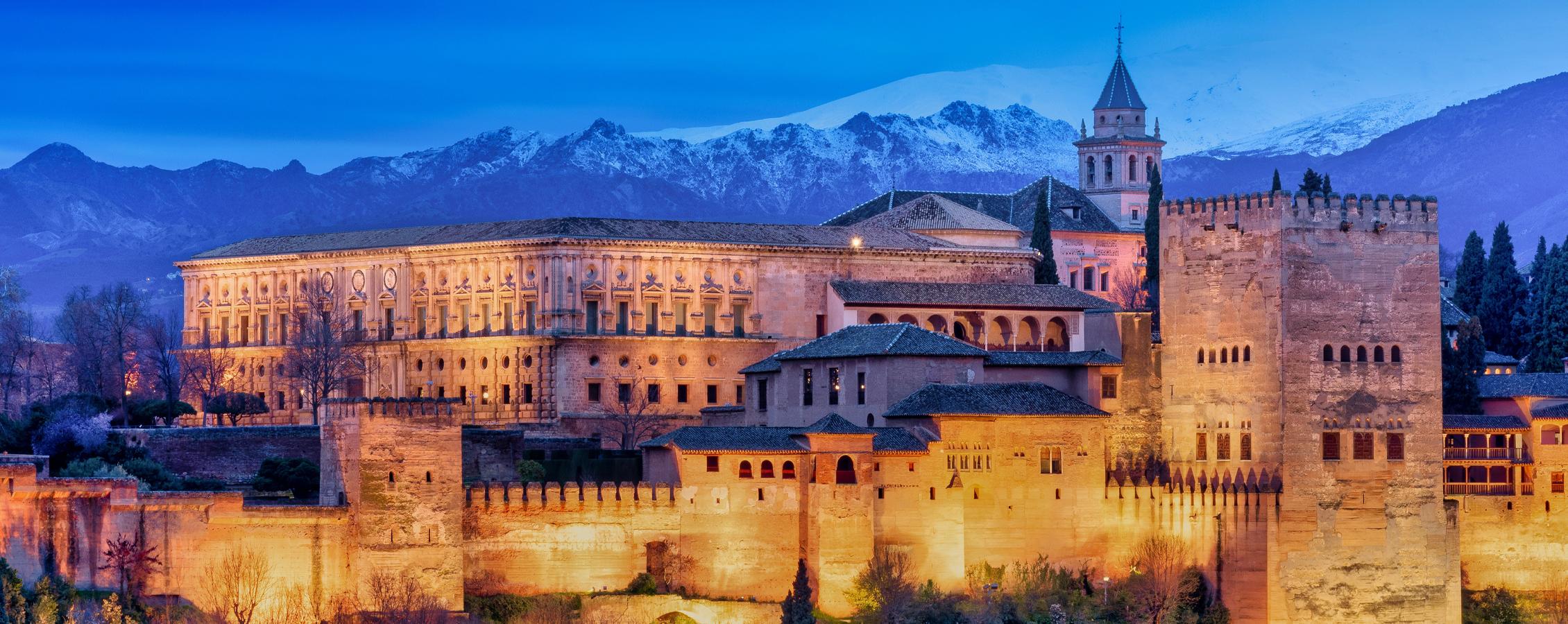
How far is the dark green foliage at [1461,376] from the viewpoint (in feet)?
264

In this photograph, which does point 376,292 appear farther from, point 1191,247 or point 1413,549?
point 1413,549

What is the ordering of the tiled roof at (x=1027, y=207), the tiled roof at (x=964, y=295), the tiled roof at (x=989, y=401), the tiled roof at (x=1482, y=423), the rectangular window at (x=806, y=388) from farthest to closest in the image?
the tiled roof at (x=1027, y=207) → the tiled roof at (x=964, y=295) → the tiled roof at (x=1482, y=423) → the rectangular window at (x=806, y=388) → the tiled roof at (x=989, y=401)

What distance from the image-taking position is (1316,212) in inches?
2785

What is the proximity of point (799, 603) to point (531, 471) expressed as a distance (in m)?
12.8

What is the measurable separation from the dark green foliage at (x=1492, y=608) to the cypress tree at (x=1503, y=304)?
80.2ft

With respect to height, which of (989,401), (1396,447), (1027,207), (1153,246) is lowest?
(1396,447)

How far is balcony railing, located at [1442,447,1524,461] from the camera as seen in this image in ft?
247

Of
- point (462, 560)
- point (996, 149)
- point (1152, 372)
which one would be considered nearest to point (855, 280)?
point (1152, 372)

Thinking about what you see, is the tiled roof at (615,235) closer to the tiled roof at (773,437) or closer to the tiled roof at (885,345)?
the tiled roof at (885,345)

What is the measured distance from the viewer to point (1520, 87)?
172m

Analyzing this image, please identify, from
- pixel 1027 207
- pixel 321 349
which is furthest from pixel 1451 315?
pixel 321 349

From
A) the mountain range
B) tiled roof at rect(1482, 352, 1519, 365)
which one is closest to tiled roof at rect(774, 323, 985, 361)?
tiled roof at rect(1482, 352, 1519, 365)

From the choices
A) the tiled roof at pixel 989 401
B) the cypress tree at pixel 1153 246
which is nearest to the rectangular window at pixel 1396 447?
the tiled roof at pixel 989 401

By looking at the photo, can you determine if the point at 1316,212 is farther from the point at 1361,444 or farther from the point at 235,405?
the point at 235,405
